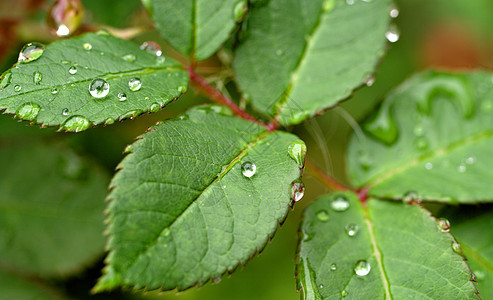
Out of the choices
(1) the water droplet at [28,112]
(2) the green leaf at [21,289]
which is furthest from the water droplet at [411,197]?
(2) the green leaf at [21,289]

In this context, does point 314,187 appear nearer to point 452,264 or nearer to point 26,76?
point 452,264

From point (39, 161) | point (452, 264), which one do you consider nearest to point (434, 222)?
point (452, 264)

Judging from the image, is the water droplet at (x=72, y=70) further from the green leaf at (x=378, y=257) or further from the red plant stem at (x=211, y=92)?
the green leaf at (x=378, y=257)

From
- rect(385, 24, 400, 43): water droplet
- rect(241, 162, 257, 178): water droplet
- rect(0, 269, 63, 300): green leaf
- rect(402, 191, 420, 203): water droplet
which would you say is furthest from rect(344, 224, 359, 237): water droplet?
rect(0, 269, 63, 300): green leaf

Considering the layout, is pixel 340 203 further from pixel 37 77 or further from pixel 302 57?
pixel 37 77

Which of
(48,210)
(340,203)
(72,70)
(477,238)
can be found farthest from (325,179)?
(48,210)

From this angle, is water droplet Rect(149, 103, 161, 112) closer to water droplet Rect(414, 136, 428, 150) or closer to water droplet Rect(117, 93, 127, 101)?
water droplet Rect(117, 93, 127, 101)
